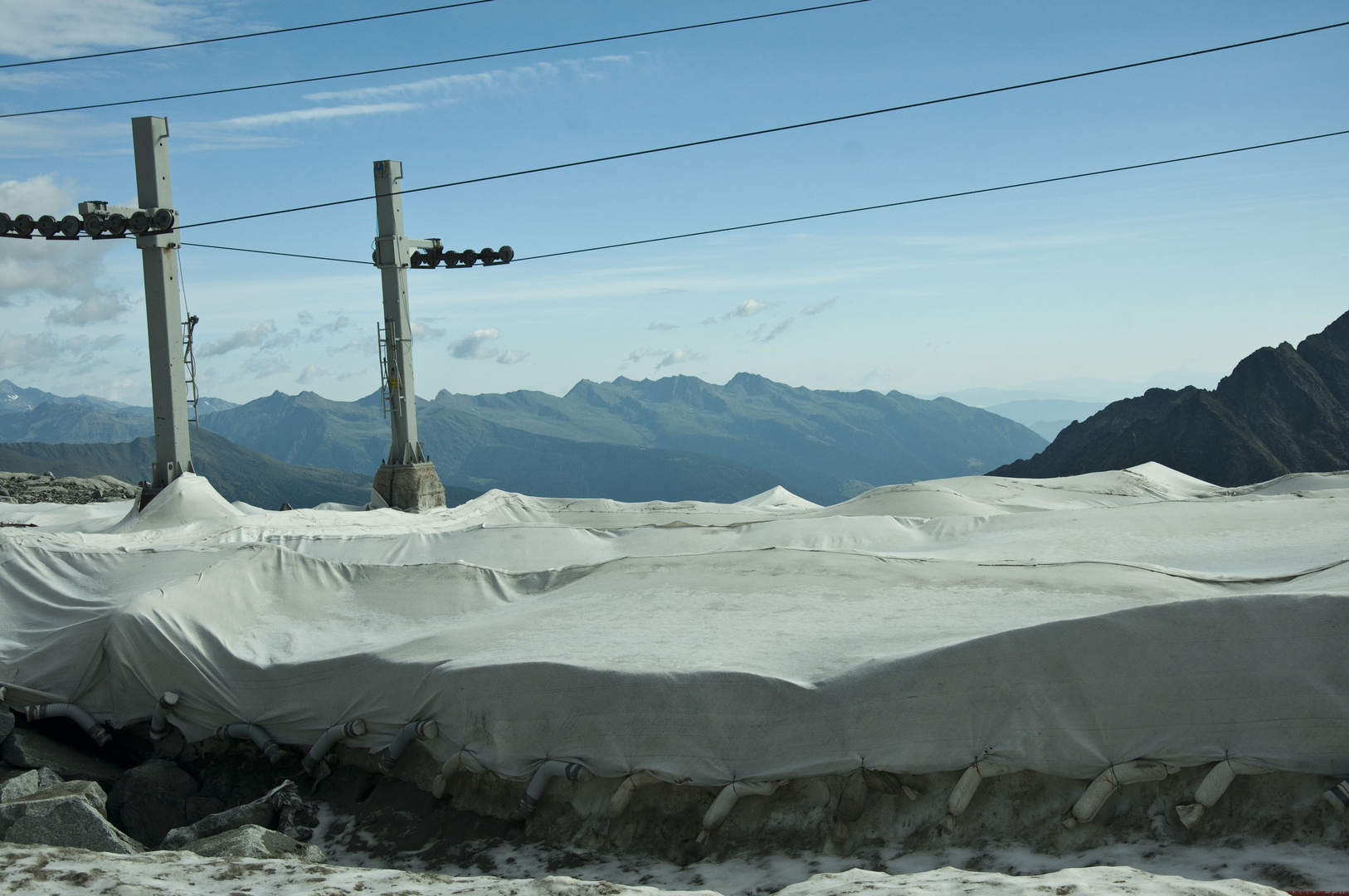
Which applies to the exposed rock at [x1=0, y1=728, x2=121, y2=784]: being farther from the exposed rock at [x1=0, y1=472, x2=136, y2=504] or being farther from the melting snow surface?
the exposed rock at [x1=0, y1=472, x2=136, y2=504]

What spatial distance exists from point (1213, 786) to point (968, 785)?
3.91ft

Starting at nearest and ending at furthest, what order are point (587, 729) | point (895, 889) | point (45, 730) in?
point (895, 889) → point (587, 729) → point (45, 730)

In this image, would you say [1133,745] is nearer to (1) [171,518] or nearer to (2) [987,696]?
(2) [987,696]

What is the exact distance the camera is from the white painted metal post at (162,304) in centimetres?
1553

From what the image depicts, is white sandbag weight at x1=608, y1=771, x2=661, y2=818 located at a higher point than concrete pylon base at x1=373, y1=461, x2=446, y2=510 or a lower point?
lower

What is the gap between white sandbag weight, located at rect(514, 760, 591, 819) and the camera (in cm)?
602

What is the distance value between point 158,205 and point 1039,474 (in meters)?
49.7

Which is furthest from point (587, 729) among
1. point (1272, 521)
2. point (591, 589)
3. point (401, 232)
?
point (401, 232)

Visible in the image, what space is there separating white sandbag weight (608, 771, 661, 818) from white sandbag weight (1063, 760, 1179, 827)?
2354mm

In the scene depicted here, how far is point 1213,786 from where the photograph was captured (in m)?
4.90

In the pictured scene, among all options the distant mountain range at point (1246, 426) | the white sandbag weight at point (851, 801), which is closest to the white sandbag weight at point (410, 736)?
the white sandbag weight at point (851, 801)

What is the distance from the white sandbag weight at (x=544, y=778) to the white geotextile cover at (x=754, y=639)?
0.24 feet

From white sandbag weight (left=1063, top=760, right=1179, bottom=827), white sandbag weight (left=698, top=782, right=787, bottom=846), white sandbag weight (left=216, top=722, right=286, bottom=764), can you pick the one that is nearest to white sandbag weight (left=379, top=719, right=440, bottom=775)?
white sandbag weight (left=216, top=722, right=286, bottom=764)

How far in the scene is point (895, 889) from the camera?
3.99 meters
